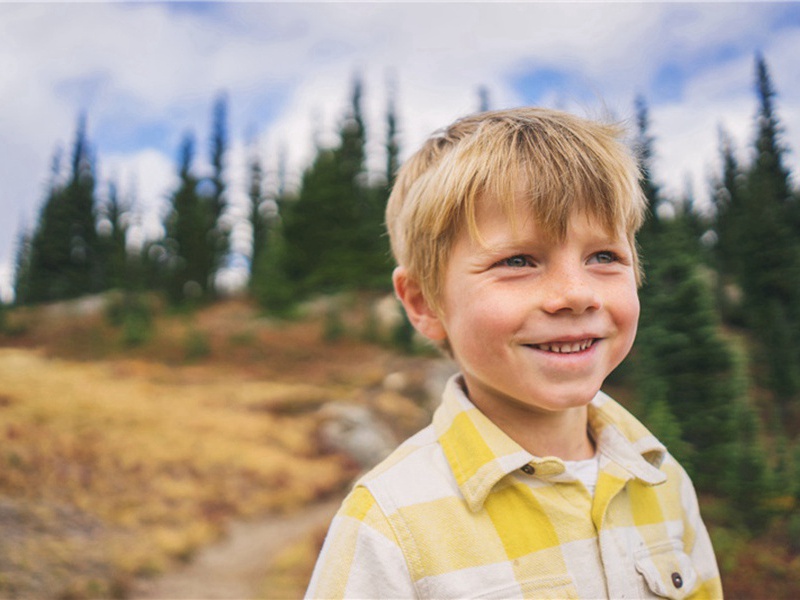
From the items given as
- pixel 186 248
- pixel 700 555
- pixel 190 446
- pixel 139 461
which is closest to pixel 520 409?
pixel 700 555

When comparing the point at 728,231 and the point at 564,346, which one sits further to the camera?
the point at 728,231

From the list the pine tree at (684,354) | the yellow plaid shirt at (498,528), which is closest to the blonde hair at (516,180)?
the yellow plaid shirt at (498,528)

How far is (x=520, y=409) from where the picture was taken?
148cm

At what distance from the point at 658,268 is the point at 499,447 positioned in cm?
735

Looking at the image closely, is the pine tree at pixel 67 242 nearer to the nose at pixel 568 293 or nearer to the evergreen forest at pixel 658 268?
the evergreen forest at pixel 658 268

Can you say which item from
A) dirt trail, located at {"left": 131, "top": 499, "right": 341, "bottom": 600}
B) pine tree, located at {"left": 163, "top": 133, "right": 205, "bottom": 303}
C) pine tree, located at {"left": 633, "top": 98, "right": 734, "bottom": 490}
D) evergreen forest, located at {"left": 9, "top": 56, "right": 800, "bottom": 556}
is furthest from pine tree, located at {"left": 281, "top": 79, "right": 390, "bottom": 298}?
pine tree, located at {"left": 633, "top": 98, "right": 734, "bottom": 490}

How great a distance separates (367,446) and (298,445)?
1888 mm

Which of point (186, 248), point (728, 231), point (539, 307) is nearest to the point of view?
point (539, 307)

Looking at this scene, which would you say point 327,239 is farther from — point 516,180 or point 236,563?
point 516,180

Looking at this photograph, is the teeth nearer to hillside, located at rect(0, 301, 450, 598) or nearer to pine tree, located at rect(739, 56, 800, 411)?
hillside, located at rect(0, 301, 450, 598)

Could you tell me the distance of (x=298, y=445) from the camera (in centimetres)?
1559

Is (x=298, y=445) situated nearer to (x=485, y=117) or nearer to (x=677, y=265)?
(x=677, y=265)

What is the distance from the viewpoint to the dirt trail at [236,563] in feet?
26.5

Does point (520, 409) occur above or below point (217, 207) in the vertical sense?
below
